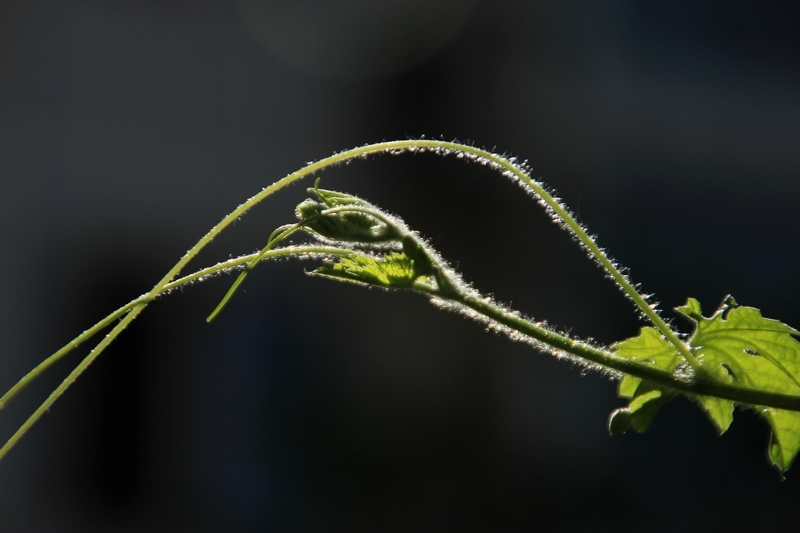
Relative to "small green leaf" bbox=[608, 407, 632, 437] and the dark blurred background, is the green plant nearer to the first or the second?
"small green leaf" bbox=[608, 407, 632, 437]

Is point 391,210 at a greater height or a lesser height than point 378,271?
greater

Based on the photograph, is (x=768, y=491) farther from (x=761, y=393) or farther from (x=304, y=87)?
(x=761, y=393)

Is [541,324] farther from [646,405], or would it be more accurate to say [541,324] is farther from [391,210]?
[391,210]

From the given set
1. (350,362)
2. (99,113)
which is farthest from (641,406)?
(99,113)

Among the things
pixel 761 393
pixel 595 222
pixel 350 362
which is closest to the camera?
pixel 761 393

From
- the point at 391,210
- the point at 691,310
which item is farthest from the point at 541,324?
the point at 391,210
